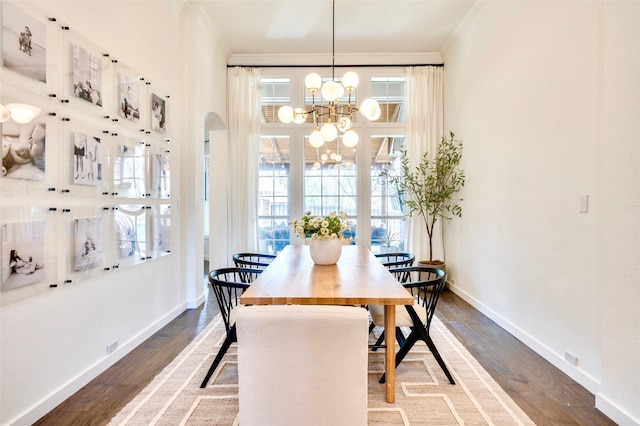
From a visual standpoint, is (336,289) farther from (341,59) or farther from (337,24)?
(341,59)

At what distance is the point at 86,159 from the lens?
2104 millimetres

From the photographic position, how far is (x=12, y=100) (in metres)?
1.60

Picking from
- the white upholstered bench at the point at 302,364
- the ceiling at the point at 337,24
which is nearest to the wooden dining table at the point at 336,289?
the white upholstered bench at the point at 302,364

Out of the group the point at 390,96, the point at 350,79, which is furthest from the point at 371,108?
the point at 390,96

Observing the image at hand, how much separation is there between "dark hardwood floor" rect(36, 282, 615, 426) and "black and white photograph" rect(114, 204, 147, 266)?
78 centimetres

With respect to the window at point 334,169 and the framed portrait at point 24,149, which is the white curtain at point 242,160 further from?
the framed portrait at point 24,149

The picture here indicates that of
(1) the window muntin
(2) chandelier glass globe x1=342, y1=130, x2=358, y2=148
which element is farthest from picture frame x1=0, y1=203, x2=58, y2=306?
(1) the window muntin

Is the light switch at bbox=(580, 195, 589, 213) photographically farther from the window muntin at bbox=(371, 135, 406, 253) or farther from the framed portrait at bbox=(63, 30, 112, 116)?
the framed portrait at bbox=(63, 30, 112, 116)

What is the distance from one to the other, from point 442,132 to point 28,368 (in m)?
5.05

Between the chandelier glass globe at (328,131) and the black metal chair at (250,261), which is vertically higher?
the chandelier glass globe at (328,131)

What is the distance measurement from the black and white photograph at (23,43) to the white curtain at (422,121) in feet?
13.7

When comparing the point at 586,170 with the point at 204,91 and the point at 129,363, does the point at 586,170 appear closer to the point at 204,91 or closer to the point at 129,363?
the point at 129,363

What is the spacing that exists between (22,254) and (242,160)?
3.26 meters

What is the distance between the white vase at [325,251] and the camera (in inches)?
96.3
